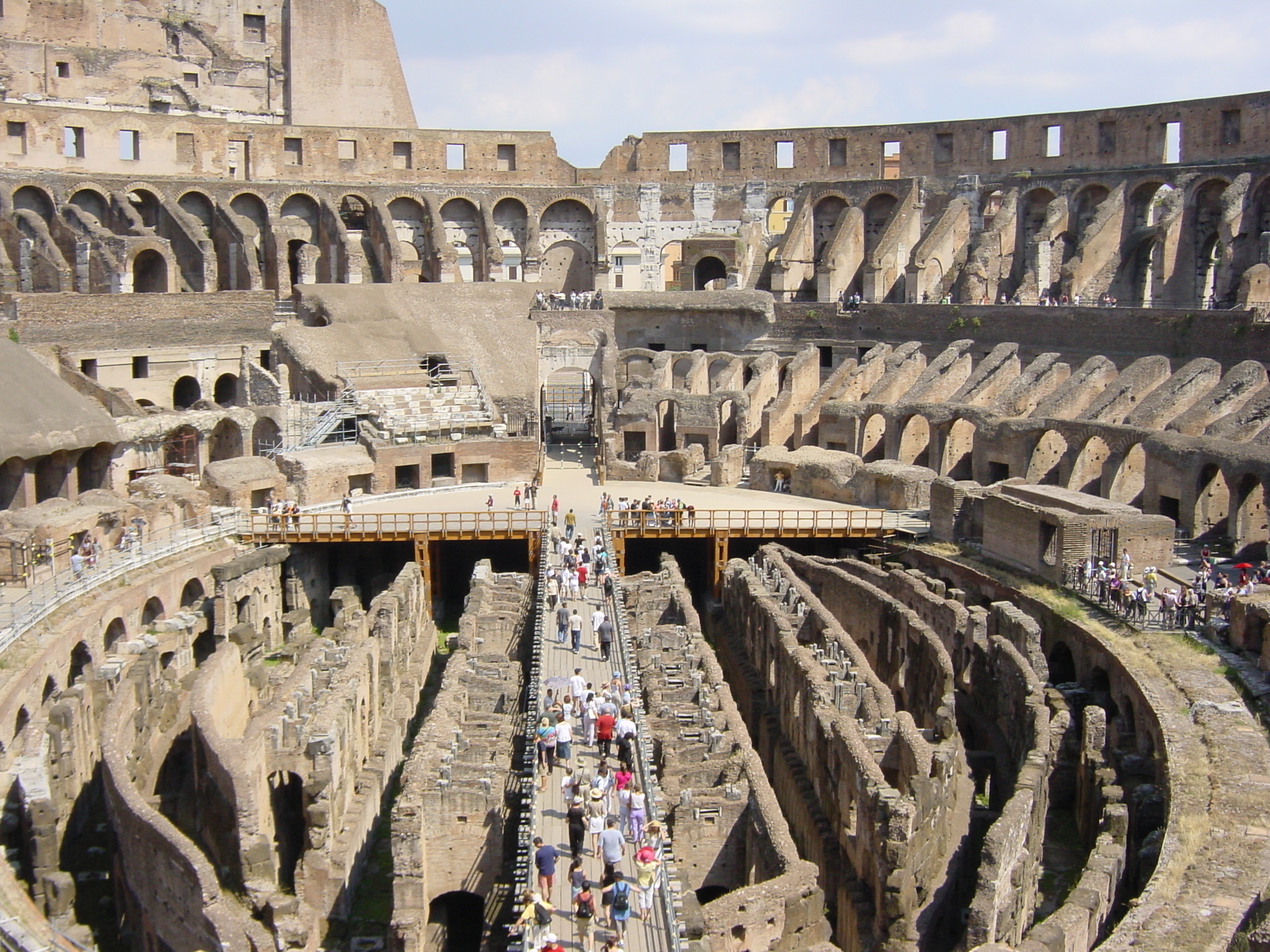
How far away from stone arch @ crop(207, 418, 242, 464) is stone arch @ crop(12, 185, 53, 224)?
38.8 ft

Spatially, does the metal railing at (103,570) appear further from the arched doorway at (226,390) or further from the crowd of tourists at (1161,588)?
the crowd of tourists at (1161,588)

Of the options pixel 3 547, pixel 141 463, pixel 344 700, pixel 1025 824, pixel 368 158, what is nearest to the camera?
pixel 1025 824

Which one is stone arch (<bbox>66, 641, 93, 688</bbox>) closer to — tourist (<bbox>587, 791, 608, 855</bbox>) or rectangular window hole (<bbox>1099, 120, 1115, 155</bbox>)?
tourist (<bbox>587, 791, 608, 855</bbox>)

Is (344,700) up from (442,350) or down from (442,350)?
down

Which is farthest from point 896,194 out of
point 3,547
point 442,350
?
point 3,547

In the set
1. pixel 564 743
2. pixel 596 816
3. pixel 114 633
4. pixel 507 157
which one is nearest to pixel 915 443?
pixel 507 157

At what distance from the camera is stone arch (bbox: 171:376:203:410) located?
42500 mm

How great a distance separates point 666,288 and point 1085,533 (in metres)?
30.2

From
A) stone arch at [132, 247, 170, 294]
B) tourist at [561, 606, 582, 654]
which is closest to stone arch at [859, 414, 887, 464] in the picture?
tourist at [561, 606, 582, 654]

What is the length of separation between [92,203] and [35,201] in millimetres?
1751

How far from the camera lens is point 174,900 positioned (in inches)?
624

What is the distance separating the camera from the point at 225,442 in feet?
125

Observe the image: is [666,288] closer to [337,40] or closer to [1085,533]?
[337,40]

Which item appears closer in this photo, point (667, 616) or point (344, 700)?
point (344, 700)
